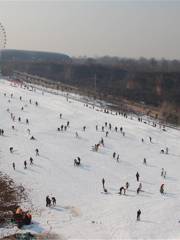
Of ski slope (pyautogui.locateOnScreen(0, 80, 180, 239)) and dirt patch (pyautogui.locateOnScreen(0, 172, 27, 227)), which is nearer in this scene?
ski slope (pyautogui.locateOnScreen(0, 80, 180, 239))

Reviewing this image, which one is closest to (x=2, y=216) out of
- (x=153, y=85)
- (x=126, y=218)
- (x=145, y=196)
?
(x=126, y=218)

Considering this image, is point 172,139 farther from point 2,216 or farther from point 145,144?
point 2,216

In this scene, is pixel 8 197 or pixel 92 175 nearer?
pixel 8 197

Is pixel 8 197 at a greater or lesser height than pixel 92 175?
lesser

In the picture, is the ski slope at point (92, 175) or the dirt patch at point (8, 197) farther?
the dirt patch at point (8, 197)
